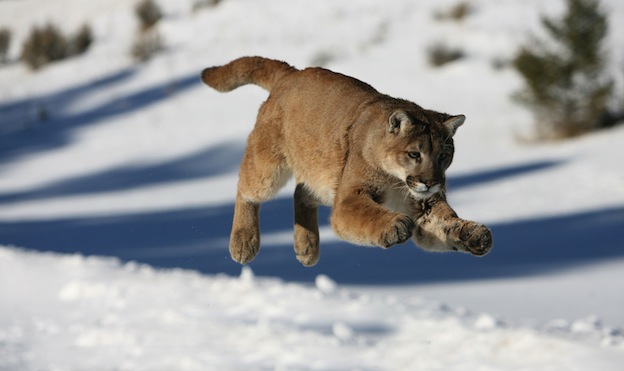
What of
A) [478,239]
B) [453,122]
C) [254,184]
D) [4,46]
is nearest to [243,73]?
[254,184]

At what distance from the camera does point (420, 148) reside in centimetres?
547

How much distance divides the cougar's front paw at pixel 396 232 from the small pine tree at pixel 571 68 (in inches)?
1005

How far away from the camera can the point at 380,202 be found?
5.96 m

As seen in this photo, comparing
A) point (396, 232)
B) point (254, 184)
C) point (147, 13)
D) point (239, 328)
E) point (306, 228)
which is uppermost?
point (147, 13)

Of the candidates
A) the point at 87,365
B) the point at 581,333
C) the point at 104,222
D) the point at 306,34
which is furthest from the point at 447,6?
the point at 581,333

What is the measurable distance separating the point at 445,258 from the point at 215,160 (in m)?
8.97

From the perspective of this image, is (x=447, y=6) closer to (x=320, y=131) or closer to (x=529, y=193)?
(x=529, y=193)

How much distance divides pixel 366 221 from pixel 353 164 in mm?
376

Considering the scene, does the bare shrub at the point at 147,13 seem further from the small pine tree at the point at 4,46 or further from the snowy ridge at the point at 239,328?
the snowy ridge at the point at 239,328

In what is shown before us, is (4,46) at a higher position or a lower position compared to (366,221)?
higher

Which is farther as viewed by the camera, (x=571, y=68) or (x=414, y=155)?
(x=571, y=68)

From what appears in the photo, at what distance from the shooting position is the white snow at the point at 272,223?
20297 mm

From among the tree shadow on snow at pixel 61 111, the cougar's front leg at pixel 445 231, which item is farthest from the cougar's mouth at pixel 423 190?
the tree shadow on snow at pixel 61 111

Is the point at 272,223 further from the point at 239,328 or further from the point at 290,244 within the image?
the point at 239,328
